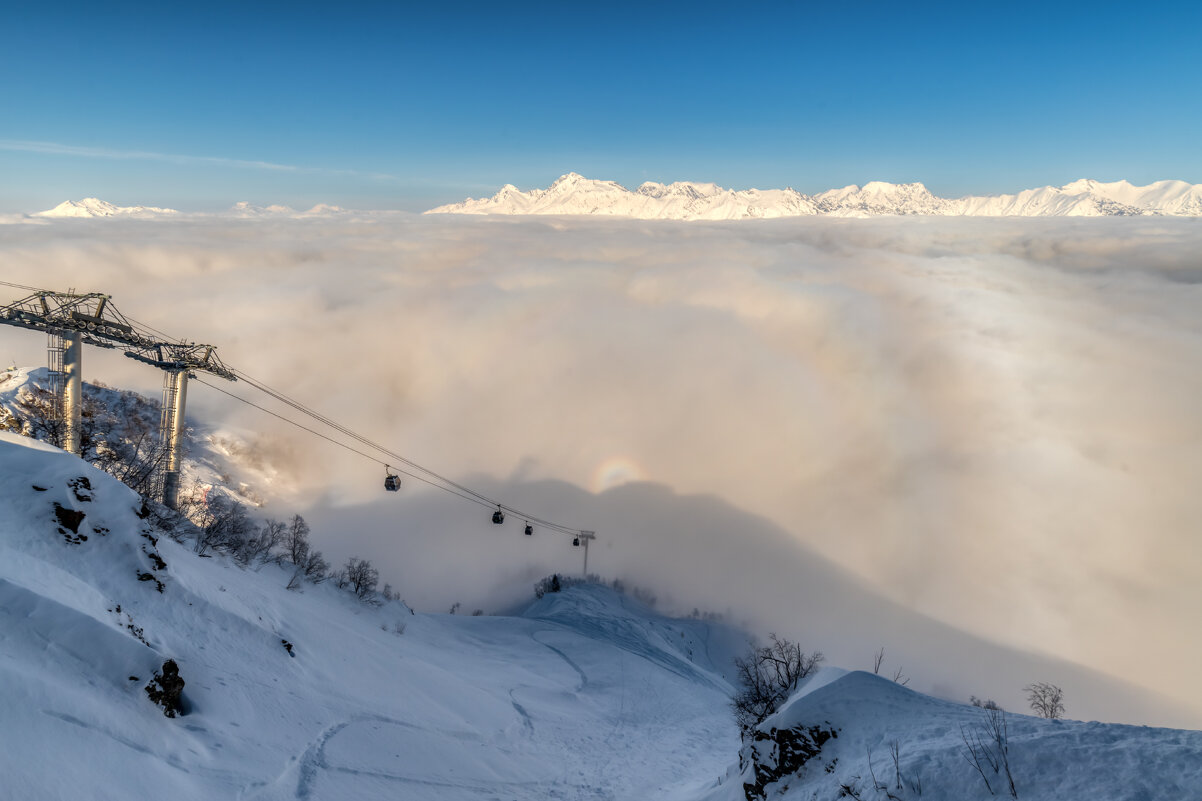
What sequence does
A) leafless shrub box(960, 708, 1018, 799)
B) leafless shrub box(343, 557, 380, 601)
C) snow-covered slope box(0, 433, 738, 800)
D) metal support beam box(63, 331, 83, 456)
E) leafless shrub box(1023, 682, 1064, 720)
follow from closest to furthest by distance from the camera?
leafless shrub box(960, 708, 1018, 799) < snow-covered slope box(0, 433, 738, 800) < metal support beam box(63, 331, 83, 456) < leafless shrub box(343, 557, 380, 601) < leafless shrub box(1023, 682, 1064, 720)

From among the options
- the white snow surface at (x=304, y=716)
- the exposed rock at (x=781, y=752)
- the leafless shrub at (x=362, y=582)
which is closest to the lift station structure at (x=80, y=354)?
the leafless shrub at (x=362, y=582)

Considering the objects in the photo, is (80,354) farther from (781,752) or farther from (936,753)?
(936,753)

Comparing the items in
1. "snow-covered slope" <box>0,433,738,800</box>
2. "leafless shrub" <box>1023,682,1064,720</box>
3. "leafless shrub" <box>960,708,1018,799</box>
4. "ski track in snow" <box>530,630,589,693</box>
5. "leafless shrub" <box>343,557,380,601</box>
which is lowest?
"leafless shrub" <box>1023,682,1064,720</box>

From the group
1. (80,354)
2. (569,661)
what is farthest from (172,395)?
(569,661)

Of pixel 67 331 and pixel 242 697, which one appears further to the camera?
pixel 67 331

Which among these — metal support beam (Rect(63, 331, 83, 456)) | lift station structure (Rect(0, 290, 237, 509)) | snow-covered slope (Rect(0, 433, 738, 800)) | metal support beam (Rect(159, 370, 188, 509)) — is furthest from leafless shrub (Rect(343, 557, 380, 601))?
metal support beam (Rect(63, 331, 83, 456))

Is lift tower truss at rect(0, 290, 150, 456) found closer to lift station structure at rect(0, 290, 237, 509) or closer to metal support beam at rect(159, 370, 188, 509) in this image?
lift station structure at rect(0, 290, 237, 509)

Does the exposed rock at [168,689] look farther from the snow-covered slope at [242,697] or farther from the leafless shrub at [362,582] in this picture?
the leafless shrub at [362,582]

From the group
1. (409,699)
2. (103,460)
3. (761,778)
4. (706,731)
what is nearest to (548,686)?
(706,731)
